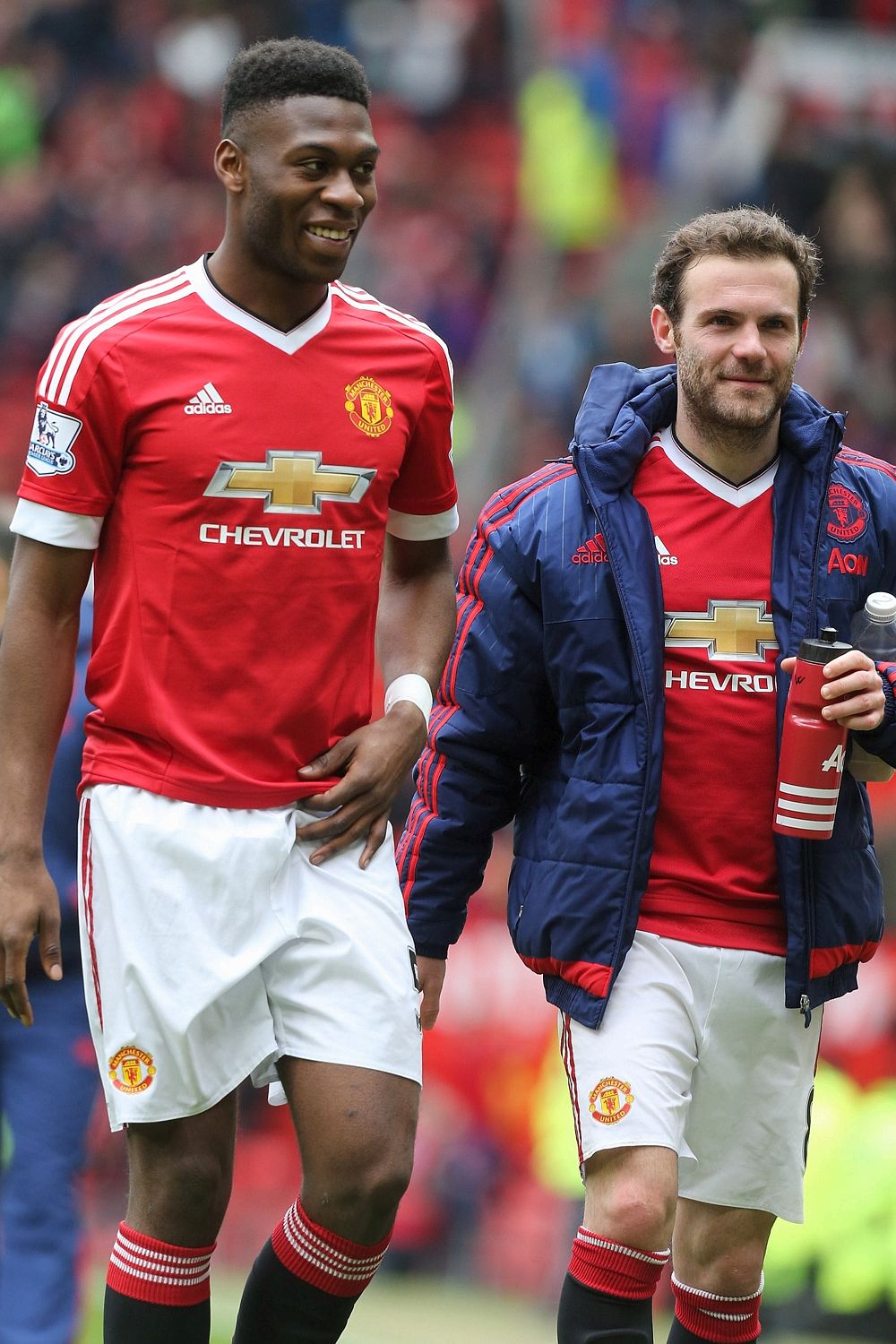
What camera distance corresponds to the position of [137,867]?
11.0 ft

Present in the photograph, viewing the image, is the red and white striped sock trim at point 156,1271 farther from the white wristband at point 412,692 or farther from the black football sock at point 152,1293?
the white wristband at point 412,692

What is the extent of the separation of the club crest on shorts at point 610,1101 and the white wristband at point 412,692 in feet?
2.41

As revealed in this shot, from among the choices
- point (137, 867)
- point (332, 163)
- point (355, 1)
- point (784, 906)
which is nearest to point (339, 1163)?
point (137, 867)

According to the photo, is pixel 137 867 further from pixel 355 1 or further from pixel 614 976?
pixel 355 1

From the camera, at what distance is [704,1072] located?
381 cm

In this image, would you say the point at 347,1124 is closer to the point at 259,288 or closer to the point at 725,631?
the point at 725,631

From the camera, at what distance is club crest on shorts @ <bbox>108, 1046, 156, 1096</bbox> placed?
3332 mm

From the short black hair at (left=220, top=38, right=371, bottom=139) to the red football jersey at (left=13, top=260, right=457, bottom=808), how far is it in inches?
11.9

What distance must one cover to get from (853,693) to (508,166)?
395 inches

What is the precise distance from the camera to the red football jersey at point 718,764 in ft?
12.4

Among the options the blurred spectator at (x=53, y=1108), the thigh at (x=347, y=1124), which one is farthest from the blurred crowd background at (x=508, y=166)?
the thigh at (x=347, y=1124)

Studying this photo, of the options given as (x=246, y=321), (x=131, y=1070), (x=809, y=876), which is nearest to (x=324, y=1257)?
(x=131, y=1070)

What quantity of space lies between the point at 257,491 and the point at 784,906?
1.24 meters

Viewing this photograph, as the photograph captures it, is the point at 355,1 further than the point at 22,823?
Yes
